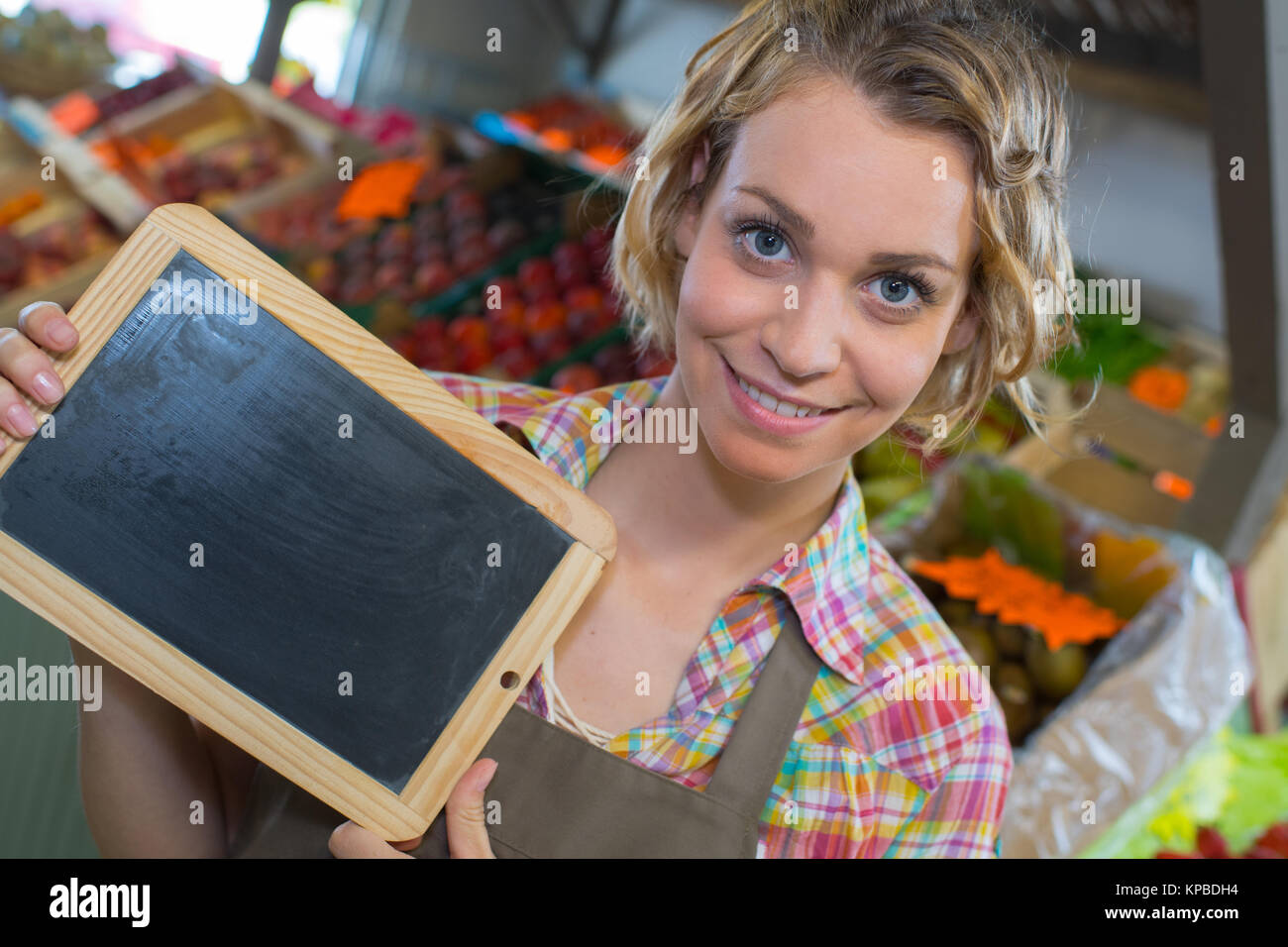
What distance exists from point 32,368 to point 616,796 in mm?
754

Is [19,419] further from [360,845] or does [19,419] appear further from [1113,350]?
[1113,350]

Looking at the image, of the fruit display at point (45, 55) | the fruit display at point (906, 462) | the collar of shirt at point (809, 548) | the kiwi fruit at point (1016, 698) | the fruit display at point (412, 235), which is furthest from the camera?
the fruit display at point (45, 55)

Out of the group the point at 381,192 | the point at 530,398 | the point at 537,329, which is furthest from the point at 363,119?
the point at 530,398

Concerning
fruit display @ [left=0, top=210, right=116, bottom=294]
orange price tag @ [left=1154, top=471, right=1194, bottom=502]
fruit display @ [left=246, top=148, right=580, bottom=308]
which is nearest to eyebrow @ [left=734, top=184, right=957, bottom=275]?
orange price tag @ [left=1154, top=471, right=1194, bottom=502]

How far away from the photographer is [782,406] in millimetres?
1151

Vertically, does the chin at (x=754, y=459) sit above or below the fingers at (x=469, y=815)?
above

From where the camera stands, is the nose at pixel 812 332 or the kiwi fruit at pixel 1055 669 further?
the kiwi fruit at pixel 1055 669

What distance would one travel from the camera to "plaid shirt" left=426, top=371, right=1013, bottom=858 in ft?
4.12

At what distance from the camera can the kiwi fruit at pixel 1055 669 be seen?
2361 millimetres

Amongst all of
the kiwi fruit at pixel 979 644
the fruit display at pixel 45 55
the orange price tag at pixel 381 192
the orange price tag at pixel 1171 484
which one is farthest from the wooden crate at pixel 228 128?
the orange price tag at pixel 1171 484

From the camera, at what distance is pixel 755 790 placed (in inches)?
47.8

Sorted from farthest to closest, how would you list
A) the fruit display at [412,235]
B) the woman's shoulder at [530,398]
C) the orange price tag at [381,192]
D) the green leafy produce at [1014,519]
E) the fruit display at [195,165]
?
the orange price tag at [381,192]
the fruit display at [195,165]
the fruit display at [412,235]
the green leafy produce at [1014,519]
the woman's shoulder at [530,398]

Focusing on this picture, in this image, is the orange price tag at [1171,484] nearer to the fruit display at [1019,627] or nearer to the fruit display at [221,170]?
the fruit display at [1019,627]

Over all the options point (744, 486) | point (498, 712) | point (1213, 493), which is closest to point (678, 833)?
point (498, 712)
